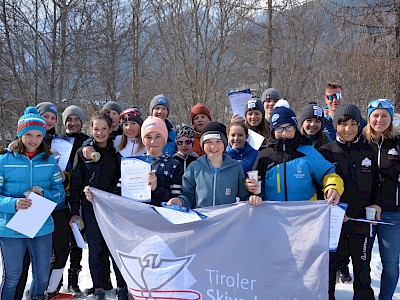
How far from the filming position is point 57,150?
4.89 meters

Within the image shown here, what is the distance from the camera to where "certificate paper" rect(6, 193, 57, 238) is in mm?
4051

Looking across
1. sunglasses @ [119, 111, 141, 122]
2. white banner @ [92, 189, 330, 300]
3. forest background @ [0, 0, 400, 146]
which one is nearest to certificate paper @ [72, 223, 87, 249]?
white banner @ [92, 189, 330, 300]

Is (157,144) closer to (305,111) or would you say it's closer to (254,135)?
(254,135)

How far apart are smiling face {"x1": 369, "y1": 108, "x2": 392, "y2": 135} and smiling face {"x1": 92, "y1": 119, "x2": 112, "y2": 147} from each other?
3018mm

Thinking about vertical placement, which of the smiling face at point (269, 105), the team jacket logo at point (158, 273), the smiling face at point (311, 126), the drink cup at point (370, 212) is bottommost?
the team jacket logo at point (158, 273)

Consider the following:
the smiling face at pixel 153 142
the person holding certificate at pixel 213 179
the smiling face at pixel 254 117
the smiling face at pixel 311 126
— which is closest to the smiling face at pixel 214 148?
the person holding certificate at pixel 213 179

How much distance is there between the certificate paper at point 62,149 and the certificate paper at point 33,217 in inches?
27.1

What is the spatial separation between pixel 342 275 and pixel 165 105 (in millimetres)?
3497

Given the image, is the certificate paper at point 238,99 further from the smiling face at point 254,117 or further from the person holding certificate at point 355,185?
the person holding certificate at point 355,185

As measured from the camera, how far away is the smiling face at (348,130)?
4.21m

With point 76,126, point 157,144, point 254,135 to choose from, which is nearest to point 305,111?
point 254,135

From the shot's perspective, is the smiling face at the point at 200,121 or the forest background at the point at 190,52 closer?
the smiling face at the point at 200,121

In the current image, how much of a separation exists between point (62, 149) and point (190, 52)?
8.02m

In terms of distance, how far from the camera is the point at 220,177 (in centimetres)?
401
